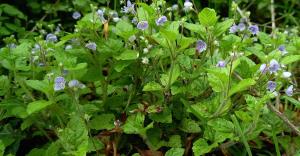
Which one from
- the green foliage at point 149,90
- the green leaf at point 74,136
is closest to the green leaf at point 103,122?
the green foliage at point 149,90

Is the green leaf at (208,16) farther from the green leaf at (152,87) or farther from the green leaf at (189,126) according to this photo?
the green leaf at (189,126)

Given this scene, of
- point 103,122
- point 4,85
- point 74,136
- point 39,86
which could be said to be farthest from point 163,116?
point 4,85

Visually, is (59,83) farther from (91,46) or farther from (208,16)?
(208,16)

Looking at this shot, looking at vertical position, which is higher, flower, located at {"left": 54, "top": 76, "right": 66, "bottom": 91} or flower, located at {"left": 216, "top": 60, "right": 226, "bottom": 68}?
flower, located at {"left": 216, "top": 60, "right": 226, "bottom": 68}

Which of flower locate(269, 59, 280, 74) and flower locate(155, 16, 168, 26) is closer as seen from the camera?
A: flower locate(269, 59, 280, 74)

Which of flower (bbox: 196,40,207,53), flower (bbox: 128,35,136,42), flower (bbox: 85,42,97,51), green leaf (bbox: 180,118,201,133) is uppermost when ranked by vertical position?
flower (bbox: 128,35,136,42)

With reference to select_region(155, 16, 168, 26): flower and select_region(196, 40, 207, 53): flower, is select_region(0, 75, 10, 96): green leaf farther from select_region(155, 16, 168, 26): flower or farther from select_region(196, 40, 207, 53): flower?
select_region(196, 40, 207, 53): flower

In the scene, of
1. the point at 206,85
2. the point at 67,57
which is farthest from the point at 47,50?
the point at 206,85

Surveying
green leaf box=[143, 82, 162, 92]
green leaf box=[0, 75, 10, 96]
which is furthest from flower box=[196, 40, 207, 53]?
green leaf box=[0, 75, 10, 96]
